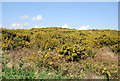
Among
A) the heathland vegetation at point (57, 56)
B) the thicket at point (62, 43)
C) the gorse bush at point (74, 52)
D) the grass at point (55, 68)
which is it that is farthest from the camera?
the thicket at point (62, 43)

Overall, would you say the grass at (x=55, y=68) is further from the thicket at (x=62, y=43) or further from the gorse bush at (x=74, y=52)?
the thicket at (x=62, y=43)

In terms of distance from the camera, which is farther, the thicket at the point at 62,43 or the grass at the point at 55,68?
the thicket at the point at 62,43

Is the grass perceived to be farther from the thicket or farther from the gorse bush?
the thicket

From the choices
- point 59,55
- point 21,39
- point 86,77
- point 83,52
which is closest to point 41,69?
point 59,55

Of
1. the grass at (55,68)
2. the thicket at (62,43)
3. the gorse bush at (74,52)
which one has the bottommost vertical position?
the grass at (55,68)

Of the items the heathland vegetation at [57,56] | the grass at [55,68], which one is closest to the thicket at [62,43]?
the heathland vegetation at [57,56]

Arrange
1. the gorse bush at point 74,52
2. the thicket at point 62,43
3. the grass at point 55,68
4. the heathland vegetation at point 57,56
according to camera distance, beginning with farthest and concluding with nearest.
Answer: the thicket at point 62,43 < the gorse bush at point 74,52 < the heathland vegetation at point 57,56 < the grass at point 55,68

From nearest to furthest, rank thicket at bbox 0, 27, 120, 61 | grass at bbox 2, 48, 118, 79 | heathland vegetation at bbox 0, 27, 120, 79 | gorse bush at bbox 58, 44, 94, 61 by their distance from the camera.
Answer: grass at bbox 2, 48, 118, 79 → heathland vegetation at bbox 0, 27, 120, 79 → gorse bush at bbox 58, 44, 94, 61 → thicket at bbox 0, 27, 120, 61

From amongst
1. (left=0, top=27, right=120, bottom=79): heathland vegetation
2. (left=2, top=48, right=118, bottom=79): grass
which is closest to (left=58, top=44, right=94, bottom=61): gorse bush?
(left=0, top=27, right=120, bottom=79): heathland vegetation

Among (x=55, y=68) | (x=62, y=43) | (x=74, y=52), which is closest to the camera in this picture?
(x=55, y=68)

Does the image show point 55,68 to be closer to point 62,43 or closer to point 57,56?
point 57,56

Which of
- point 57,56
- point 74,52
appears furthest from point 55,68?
point 74,52

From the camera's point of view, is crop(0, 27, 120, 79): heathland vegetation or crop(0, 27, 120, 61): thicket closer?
crop(0, 27, 120, 79): heathland vegetation

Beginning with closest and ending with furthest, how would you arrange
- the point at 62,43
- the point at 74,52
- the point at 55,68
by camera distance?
the point at 55,68
the point at 74,52
the point at 62,43
